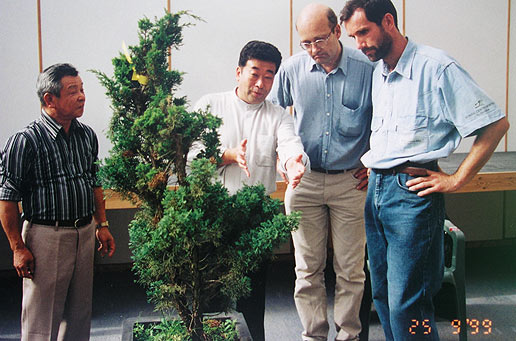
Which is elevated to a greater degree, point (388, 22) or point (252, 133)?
point (388, 22)

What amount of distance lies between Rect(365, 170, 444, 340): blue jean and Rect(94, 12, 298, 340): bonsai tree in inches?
21.2

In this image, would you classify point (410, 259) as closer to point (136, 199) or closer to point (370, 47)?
point (370, 47)

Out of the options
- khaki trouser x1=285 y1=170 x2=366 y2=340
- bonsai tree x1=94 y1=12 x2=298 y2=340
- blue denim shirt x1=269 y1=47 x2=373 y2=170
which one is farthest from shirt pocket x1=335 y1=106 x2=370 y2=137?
bonsai tree x1=94 y1=12 x2=298 y2=340

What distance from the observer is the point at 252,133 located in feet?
6.67

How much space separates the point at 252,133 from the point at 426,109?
0.66m

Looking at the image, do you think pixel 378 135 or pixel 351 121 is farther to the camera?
pixel 351 121

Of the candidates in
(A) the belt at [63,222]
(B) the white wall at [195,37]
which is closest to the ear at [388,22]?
(A) the belt at [63,222]

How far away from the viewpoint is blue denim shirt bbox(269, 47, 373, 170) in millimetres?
2189

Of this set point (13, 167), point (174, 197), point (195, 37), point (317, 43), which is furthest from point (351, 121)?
point (195, 37)

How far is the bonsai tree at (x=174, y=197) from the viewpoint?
139 cm

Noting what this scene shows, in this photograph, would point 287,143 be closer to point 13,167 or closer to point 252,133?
point 252,133

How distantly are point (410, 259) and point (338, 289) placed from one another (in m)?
0.59

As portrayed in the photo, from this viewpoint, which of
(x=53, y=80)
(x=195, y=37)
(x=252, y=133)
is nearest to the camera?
(x=53, y=80)

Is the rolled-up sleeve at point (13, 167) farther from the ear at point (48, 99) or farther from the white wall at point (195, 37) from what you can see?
the white wall at point (195, 37)
